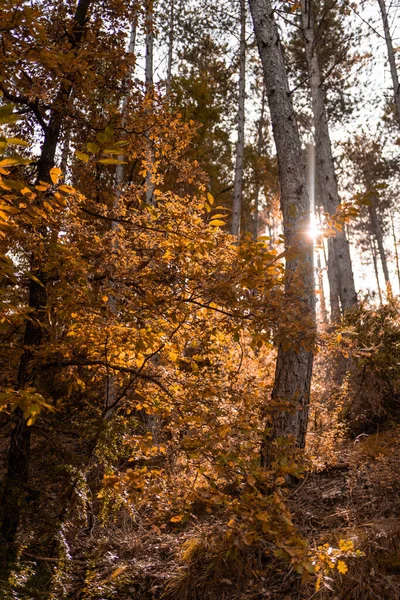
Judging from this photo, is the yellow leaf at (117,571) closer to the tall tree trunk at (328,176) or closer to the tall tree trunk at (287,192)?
the tall tree trunk at (287,192)

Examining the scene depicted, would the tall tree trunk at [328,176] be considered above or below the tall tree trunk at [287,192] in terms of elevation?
above

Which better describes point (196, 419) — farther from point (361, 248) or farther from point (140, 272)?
point (361, 248)

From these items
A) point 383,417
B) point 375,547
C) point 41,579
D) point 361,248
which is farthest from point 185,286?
point 361,248

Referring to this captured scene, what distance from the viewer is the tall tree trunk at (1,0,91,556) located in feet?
10.8

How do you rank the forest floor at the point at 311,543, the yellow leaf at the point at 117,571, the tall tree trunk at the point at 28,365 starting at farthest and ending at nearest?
the yellow leaf at the point at 117,571 < the tall tree trunk at the point at 28,365 < the forest floor at the point at 311,543

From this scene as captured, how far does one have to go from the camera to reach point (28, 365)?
313cm

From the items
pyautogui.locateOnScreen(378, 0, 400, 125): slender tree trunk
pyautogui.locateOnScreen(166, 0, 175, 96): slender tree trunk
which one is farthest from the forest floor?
pyautogui.locateOnScreen(166, 0, 175, 96): slender tree trunk

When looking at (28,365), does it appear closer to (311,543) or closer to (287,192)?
(311,543)

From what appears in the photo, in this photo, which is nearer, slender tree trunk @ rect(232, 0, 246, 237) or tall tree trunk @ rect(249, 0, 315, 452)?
tall tree trunk @ rect(249, 0, 315, 452)

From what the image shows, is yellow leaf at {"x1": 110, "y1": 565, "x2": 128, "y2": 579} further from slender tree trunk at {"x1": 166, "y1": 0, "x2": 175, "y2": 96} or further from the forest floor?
slender tree trunk at {"x1": 166, "y1": 0, "x2": 175, "y2": 96}

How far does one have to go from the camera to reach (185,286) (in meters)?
2.84

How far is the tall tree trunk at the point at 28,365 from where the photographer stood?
10.8 ft

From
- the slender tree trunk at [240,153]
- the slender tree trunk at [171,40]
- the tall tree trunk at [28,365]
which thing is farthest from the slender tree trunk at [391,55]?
the tall tree trunk at [28,365]


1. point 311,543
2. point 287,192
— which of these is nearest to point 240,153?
point 287,192
